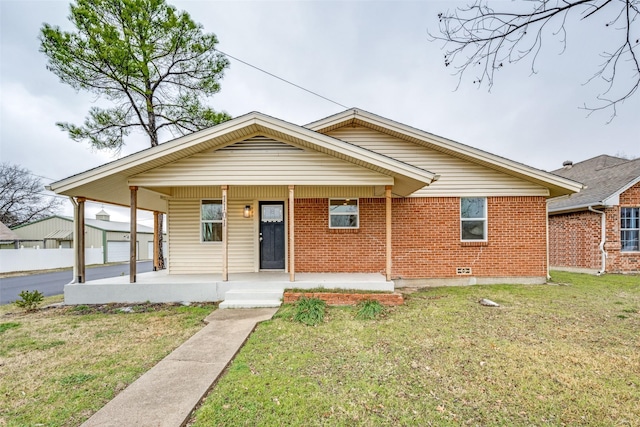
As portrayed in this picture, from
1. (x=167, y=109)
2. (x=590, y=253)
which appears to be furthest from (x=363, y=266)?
(x=167, y=109)

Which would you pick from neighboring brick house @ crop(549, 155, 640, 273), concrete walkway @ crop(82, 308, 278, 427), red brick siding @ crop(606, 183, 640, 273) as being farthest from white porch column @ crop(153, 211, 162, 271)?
red brick siding @ crop(606, 183, 640, 273)

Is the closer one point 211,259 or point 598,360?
point 598,360

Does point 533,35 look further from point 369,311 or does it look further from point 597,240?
point 597,240

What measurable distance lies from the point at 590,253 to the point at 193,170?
13841mm

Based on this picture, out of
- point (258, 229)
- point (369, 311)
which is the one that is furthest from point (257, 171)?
point (369, 311)

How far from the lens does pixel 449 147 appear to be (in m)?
8.37

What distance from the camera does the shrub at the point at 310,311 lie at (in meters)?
5.26

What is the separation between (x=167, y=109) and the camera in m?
12.1

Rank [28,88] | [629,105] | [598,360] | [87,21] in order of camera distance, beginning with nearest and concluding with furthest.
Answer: [629,105]
[598,360]
[87,21]
[28,88]

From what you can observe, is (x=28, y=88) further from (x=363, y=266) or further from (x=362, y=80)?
(x=363, y=266)

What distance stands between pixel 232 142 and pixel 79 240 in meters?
4.43

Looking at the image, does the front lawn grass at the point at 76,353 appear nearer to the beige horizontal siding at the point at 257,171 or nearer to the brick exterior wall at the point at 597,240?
the beige horizontal siding at the point at 257,171

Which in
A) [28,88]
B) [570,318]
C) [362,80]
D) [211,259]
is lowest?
[570,318]

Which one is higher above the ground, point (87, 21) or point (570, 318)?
point (87, 21)
